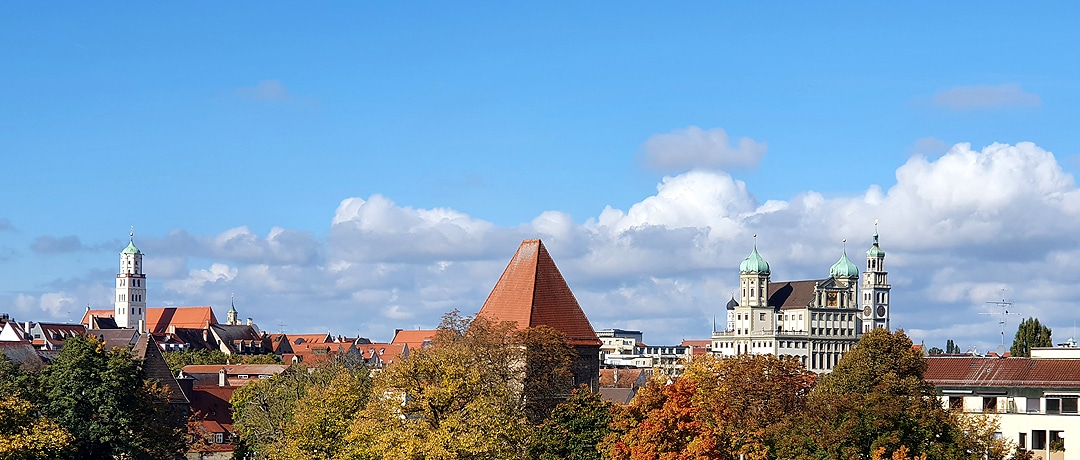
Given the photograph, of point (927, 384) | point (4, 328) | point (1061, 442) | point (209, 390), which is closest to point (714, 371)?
point (927, 384)

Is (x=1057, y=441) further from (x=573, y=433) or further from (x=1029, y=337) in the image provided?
(x=1029, y=337)

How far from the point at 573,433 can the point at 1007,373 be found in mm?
21606

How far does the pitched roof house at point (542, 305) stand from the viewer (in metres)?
76.2

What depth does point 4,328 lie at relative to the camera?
607 feet

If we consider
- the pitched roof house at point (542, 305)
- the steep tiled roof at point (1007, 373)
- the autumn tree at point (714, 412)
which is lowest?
the autumn tree at point (714, 412)

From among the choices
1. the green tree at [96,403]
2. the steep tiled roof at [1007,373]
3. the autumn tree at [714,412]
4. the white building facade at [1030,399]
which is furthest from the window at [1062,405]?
the green tree at [96,403]

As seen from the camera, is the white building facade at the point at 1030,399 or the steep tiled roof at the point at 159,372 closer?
the white building facade at the point at 1030,399

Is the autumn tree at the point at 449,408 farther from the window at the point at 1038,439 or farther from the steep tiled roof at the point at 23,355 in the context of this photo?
the steep tiled roof at the point at 23,355

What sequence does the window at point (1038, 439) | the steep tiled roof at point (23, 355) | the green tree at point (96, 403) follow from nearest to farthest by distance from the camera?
the window at point (1038, 439) < the green tree at point (96, 403) < the steep tiled roof at point (23, 355)

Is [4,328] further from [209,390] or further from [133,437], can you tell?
[133,437]

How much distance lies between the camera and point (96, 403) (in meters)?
66.0

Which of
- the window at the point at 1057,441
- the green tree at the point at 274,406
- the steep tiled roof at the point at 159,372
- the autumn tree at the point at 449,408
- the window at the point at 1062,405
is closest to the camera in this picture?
the autumn tree at the point at 449,408

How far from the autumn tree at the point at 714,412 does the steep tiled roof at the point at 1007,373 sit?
7938 millimetres

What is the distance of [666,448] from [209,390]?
257ft
